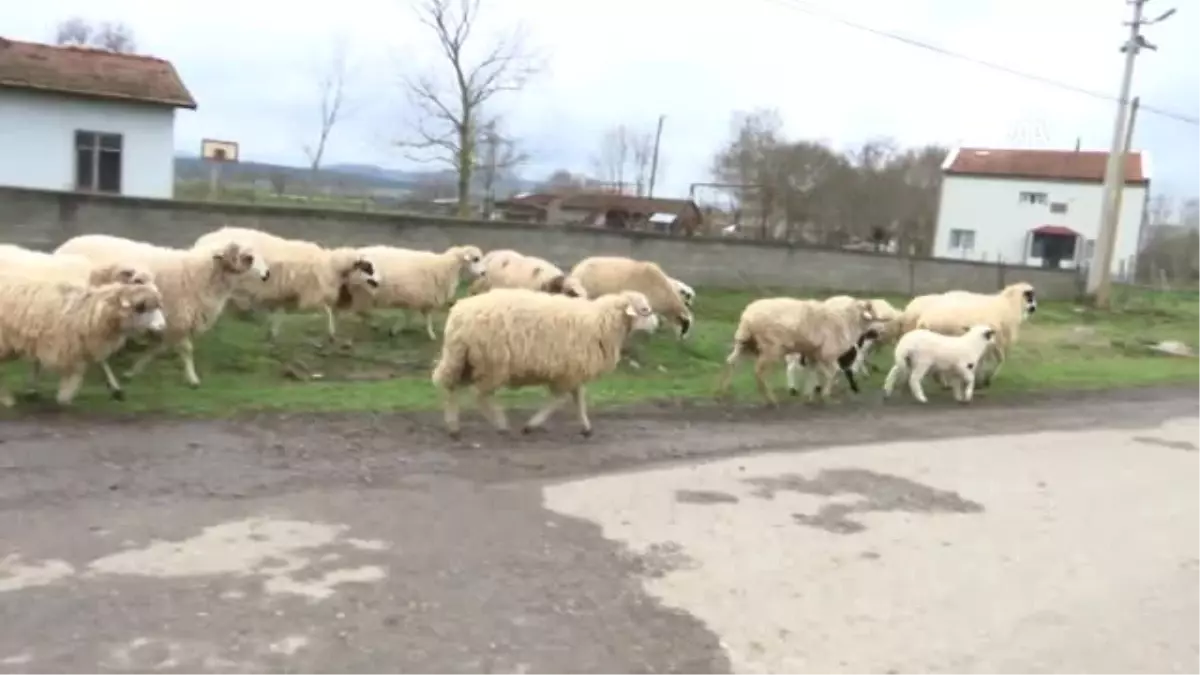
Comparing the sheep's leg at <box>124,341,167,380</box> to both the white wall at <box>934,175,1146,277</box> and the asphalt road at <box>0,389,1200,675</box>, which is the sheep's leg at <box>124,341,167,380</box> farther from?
the white wall at <box>934,175,1146,277</box>

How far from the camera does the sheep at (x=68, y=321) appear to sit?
35.8ft

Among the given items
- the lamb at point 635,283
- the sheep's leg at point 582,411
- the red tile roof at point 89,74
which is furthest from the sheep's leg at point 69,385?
the red tile roof at point 89,74

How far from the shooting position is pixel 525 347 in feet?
37.4

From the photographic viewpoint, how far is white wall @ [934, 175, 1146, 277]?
65438 millimetres

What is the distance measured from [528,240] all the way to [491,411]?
1222 cm

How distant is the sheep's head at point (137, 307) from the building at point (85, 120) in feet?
52.4

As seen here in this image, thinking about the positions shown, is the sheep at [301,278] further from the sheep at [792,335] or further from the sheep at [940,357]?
the sheep at [940,357]

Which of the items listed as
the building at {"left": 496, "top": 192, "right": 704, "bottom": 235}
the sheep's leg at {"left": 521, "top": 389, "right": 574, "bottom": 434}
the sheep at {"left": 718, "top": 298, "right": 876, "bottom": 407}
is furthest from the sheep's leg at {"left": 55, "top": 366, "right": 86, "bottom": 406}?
the building at {"left": 496, "top": 192, "right": 704, "bottom": 235}

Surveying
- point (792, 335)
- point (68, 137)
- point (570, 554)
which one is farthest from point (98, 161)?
point (570, 554)

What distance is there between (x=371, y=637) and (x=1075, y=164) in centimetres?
6841

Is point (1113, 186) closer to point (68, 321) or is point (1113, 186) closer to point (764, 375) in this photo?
point (764, 375)

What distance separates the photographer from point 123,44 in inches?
2530

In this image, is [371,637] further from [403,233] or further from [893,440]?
[403,233]

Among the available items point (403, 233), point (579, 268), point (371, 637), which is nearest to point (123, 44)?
point (403, 233)
